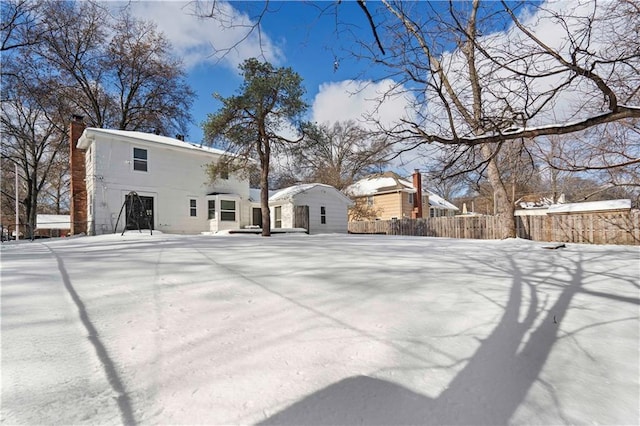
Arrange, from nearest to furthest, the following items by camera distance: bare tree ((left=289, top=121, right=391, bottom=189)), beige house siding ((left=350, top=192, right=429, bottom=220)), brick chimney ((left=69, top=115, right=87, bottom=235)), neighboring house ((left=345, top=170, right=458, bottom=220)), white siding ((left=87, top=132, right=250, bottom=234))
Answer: bare tree ((left=289, top=121, right=391, bottom=189)) < white siding ((left=87, top=132, right=250, bottom=234)) < brick chimney ((left=69, top=115, right=87, bottom=235)) < neighboring house ((left=345, top=170, right=458, bottom=220)) < beige house siding ((left=350, top=192, right=429, bottom=220))

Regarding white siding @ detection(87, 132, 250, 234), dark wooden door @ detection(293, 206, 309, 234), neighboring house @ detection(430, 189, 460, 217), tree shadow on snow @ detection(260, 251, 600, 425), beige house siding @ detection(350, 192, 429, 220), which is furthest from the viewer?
neighboring house @ detection(430, 189, 460, 217)

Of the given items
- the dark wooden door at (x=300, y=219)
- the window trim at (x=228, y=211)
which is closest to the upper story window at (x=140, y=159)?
the window trim at (x=228, y=211)

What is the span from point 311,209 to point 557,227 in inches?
456

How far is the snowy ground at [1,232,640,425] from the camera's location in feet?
4.67

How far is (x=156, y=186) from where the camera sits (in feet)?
45.2

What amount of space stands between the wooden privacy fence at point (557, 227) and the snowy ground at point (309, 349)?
33.8 ft

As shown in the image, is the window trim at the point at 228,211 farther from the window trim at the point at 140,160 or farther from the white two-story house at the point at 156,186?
the window trim at the point at 140,160

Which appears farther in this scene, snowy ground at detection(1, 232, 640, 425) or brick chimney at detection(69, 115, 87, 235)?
brick chimney at detection(69, 115, 87, 235)

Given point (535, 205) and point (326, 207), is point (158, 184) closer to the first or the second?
point (326, 207)

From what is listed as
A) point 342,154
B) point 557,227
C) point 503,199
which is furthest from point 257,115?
point 557,227

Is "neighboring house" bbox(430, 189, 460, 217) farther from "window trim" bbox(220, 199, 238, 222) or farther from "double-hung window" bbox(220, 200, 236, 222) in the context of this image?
"double-hung window" bbox(220, 200, 236, 222)

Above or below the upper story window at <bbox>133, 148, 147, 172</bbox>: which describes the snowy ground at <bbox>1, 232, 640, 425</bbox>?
below

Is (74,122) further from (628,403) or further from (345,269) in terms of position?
(628,403)

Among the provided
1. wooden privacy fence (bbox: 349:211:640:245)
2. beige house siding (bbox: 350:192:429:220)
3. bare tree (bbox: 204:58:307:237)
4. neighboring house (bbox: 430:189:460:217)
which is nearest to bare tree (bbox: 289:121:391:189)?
bare tree (bbox: 204:58:307:237)
